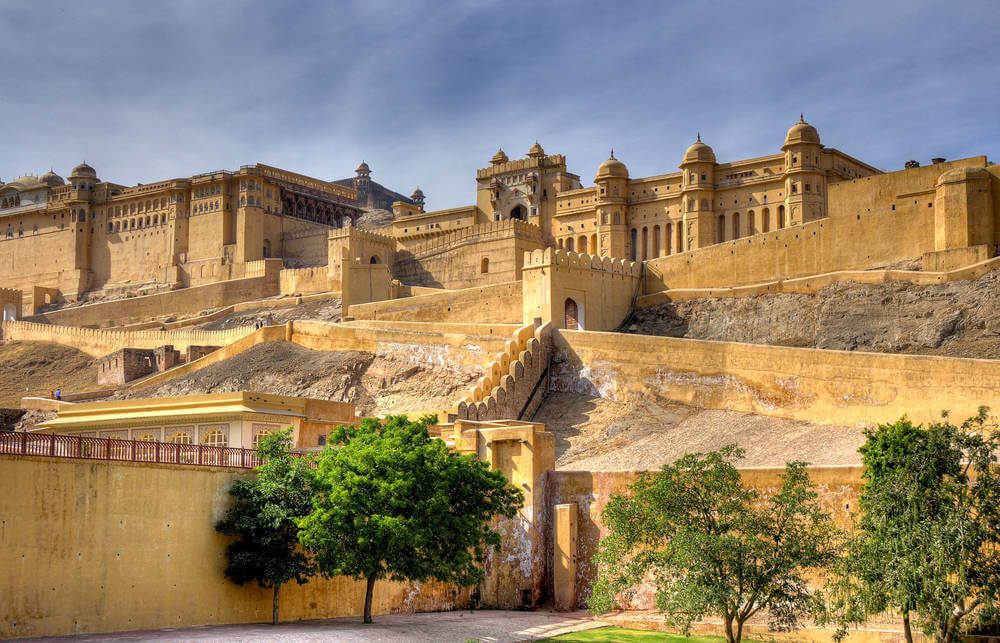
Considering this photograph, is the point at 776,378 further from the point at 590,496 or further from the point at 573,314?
the point at 573,314

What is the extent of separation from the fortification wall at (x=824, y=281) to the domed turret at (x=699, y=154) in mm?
11645

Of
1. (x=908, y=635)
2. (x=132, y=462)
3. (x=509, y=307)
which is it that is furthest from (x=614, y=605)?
(x=509, y=307)

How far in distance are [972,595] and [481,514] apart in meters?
8.95

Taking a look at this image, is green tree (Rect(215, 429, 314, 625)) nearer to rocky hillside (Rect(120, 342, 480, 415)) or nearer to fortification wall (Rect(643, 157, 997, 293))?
rocky hillside (Rect(120, 342, 480, 415))

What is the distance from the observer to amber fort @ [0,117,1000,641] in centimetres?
2098

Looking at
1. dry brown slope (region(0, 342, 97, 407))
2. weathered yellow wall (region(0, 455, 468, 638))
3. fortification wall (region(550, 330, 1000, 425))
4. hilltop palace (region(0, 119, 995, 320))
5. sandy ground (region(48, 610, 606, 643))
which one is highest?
hilltop palace (region(0, 119, 995, 320))

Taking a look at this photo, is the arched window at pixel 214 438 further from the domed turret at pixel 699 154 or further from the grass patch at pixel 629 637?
the domed turret at pixel 699 154

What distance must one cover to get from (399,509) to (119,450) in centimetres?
497

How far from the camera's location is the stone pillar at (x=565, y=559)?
25.6m

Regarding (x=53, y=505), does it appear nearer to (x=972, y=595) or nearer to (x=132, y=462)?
(x=132, y=462)

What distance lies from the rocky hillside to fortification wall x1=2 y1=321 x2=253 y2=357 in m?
4.88

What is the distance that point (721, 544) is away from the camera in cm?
1991

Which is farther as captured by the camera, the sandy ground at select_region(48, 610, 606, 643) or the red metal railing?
the sandy ground at select_region(48, 610, 606, 643)

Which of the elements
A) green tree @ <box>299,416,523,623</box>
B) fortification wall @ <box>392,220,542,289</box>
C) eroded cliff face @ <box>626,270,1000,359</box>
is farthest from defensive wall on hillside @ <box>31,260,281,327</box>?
green tree @ <box>299,416,523,623</box>
